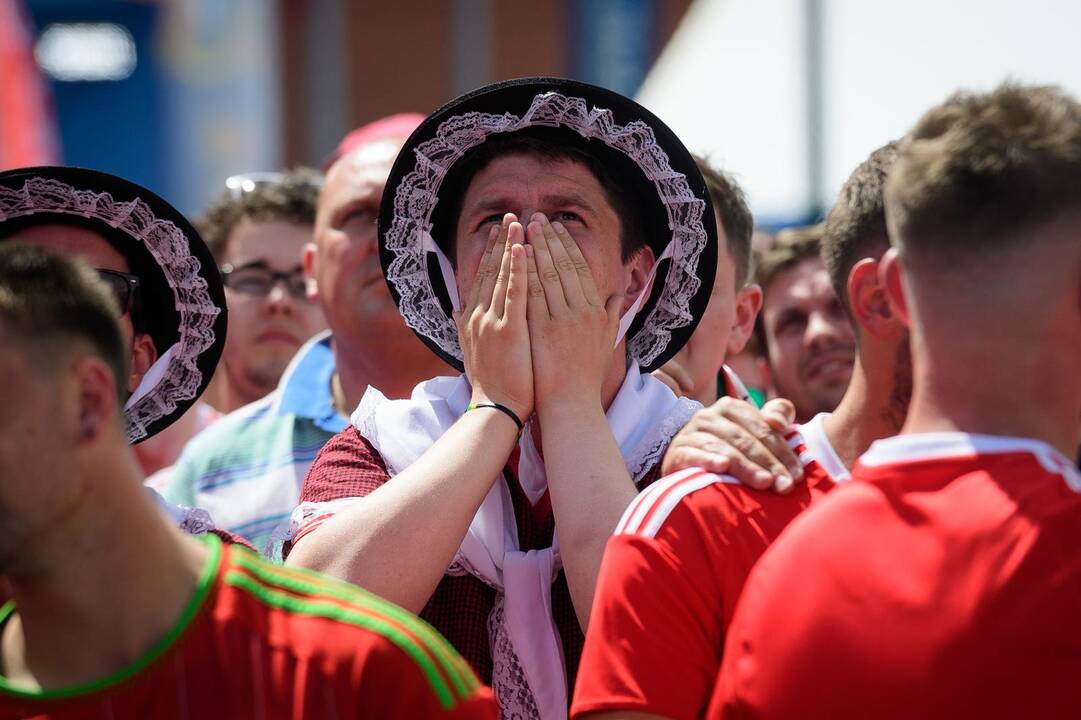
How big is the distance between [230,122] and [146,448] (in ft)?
32.3

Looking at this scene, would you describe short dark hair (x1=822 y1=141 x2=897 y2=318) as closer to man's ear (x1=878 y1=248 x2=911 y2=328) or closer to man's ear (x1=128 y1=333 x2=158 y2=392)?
man's ear (x1=878 y1=248 x2=911 y2=328)

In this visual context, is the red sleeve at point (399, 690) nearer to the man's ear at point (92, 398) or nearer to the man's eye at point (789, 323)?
the man's ear at point (92, 398)

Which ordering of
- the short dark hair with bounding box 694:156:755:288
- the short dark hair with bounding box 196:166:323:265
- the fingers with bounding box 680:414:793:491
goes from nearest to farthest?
1. the fingers with bounding box 680:414:793:491
2. the short dark hair with bounding box 694:156:755:288
3. the short dark hair with bounding box 196:166:323:265

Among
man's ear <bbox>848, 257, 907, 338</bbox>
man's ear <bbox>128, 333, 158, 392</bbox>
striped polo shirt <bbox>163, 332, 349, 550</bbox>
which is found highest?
man's ear <bbox>848, 257, 907, 338</bbox>

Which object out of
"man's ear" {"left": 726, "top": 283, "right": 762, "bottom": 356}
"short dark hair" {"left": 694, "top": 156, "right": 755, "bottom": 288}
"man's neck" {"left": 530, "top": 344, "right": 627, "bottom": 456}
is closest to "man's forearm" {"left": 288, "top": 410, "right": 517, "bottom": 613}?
"man's neck" {"left": 530, "top": 344, "right": 627, "bottom": 456}

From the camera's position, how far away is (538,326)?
2828 mm

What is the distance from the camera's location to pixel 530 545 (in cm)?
281

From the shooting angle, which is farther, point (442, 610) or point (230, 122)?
point (230, 122)

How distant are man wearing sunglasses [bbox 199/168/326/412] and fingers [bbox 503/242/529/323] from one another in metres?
2.63

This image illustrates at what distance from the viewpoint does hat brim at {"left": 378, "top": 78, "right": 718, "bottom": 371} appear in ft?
9.54

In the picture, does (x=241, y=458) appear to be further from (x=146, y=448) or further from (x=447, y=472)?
(x=447, y=472)

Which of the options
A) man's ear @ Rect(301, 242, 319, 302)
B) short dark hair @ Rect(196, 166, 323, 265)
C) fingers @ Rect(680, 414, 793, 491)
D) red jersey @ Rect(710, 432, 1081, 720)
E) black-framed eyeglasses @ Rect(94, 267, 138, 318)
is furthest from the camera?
Result: short dark hair @ Rect(196, 166, 323, 265)

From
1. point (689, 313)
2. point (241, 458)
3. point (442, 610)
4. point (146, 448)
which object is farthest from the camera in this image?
point (146, 448)

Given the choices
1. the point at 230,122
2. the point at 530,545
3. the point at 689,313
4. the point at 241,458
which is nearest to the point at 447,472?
the point at 530,545
